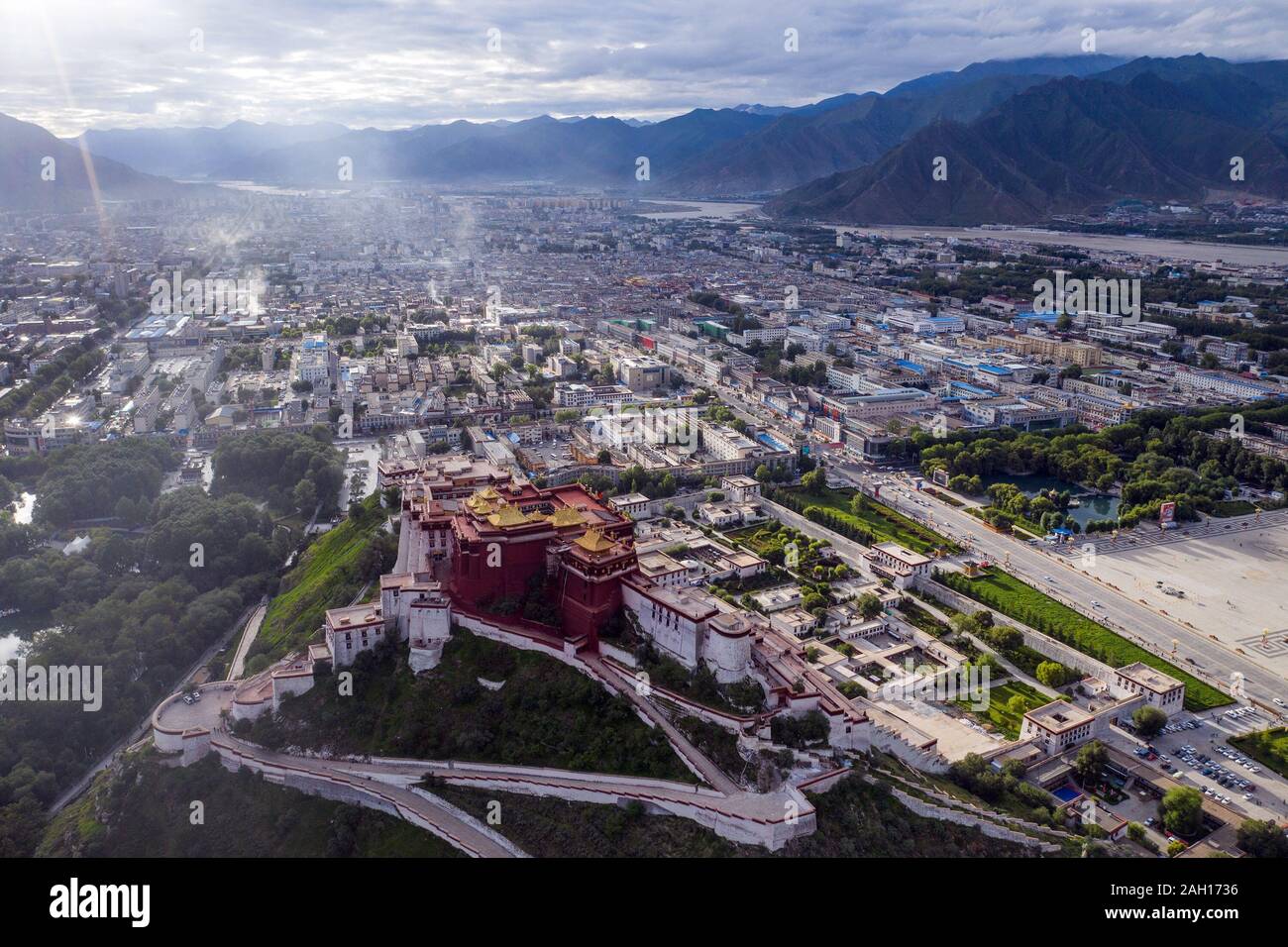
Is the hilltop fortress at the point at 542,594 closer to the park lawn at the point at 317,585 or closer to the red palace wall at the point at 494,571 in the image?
the red palace wall at the point at 494,571

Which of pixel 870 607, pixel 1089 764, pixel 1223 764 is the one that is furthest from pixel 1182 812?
pixel 870 607

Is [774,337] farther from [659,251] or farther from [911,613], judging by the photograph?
[659,251]

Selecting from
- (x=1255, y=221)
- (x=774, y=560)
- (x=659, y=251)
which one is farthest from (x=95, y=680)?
(x=1255, y=221)

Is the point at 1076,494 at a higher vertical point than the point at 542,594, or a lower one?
lower

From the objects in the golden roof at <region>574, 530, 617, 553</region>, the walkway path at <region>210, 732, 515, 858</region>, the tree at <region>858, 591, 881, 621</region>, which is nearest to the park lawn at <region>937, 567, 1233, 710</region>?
the tree at <region>858, 591, 881, 621</region>

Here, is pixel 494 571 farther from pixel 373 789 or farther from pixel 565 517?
pixel 373 789

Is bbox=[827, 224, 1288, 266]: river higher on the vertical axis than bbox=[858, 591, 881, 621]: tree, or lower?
higher

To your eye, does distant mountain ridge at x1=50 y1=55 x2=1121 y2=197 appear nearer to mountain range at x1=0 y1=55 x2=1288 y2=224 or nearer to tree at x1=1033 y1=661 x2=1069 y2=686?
mountain range at x1=0 y1=55 x2=1288 y2=224
